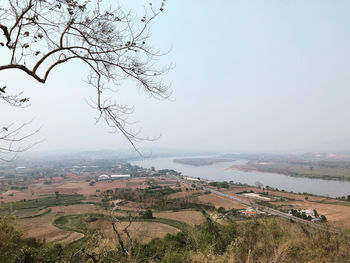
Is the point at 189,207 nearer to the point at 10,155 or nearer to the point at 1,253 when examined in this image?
the point at 1,253

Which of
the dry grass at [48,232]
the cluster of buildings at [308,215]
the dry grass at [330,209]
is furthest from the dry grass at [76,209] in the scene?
the dry grass at [330,209]

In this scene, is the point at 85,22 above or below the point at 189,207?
above

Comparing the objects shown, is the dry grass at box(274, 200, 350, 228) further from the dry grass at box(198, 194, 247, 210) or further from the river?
the river

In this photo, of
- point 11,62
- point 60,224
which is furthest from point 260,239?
point 60,224

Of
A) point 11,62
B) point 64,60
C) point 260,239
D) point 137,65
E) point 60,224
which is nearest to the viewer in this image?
point 11,62

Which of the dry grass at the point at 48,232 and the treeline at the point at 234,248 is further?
the dry grass at the point at 48,232

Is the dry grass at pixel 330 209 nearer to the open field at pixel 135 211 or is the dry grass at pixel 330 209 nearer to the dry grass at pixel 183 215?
the open field at pixel 135 211

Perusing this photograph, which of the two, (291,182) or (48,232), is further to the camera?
(291,182)

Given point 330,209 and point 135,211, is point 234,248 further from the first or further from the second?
point 330,209

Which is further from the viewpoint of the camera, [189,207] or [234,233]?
[189,207]

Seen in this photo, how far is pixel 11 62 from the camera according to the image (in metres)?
1.75

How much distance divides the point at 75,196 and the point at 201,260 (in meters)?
32.2

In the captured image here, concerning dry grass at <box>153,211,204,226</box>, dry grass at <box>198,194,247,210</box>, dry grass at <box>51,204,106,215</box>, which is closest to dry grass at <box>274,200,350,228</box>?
dry grass at <box>198,194,247,210</box>

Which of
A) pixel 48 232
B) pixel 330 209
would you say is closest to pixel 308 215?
pixel 330 209
